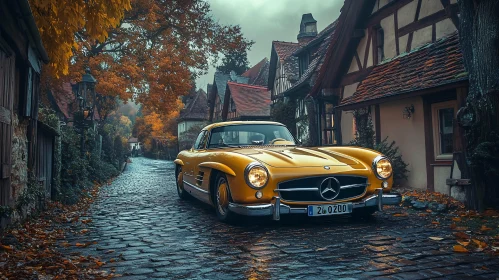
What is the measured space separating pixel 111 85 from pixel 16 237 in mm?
14283

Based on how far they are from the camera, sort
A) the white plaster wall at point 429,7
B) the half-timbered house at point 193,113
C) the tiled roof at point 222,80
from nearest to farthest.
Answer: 1. the white plaster wall at point 429,7
2. the tiled roof at point 222,80
3. the half-timbered house at point 193,113

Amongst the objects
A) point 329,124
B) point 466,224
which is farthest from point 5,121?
point 329,124

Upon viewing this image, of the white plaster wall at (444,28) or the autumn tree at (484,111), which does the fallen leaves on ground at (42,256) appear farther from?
the white plaster wall at (444,28)

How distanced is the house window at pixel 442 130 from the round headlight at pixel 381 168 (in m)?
4.65

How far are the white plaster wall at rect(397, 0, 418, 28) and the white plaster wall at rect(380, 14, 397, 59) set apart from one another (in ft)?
1.15

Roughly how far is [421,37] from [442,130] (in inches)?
101

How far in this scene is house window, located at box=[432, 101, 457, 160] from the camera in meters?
10.4

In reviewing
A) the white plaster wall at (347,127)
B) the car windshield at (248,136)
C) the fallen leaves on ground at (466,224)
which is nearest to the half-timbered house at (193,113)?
the white plaster wall at (347,127)

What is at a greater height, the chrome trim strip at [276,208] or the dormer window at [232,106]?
the dormer window at [232,106]

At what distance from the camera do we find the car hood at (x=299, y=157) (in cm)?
600

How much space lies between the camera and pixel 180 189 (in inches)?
384

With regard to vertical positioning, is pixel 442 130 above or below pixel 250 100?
below

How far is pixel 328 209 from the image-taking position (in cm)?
572

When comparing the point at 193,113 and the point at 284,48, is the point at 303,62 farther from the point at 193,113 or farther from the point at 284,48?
the point at 193,113
